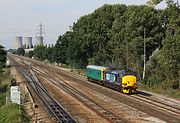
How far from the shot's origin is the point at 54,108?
33.1 meters

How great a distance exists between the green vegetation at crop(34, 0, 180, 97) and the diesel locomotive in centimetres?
427

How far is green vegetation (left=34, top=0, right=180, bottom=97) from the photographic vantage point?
153 feet

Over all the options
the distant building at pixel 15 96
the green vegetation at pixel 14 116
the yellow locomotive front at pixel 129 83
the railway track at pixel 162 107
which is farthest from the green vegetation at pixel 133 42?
the green vegetation at pixel 14 116

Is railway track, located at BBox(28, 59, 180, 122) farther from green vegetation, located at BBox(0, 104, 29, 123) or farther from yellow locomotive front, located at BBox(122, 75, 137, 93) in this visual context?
green vegetation, located at BBox(0, 104, 29, 123)

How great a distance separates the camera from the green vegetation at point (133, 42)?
153ft

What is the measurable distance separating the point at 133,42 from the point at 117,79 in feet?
63.4

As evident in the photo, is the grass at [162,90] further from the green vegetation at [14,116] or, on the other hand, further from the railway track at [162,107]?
the green vegetation at [14,116]

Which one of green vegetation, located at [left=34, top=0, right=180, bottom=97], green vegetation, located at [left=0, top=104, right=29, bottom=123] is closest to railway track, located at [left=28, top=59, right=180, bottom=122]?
green vegetation, located at [left=34, top=0, right=180, bottom=97]

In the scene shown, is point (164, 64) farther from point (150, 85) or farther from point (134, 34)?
point (134, 34)

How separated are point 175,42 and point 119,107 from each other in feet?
46.7

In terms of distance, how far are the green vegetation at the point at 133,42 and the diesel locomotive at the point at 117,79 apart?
427 centimetres

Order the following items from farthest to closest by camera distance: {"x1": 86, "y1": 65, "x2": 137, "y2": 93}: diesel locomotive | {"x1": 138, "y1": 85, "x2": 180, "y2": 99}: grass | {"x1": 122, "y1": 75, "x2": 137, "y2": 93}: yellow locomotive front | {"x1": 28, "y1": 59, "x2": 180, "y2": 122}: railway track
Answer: {"x1": 86, "y1": 65, "x2": 137, "y2": 93}: diesel locomotive
{"x1": 122, "y1": 75, "x2": 137, "y2": 93}: yellow locomotive front
{"x1": 138, "y1": 85, "x2": 180, "y2": 99}: grass
{"x1": 28, "y1": 59, "x2": 180, "y2": 122}: railway track

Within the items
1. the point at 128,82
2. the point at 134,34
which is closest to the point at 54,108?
the point at 128,82

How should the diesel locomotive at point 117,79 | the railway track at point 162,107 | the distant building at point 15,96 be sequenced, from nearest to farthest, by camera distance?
1. the railway track at point 162,107
2. the distant building at point 15,96
3. the diesel locomotive at point 117,79
